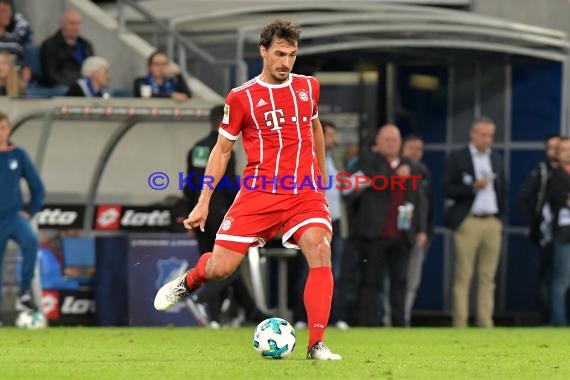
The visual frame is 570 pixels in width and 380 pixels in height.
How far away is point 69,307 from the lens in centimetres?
1911

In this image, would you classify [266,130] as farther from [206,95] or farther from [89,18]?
[89,18]

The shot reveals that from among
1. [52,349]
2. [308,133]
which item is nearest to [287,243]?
[308,133]

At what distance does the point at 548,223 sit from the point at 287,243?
9.25m

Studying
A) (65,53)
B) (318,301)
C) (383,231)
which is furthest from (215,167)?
(65,53)

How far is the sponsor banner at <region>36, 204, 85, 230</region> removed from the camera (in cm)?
1966

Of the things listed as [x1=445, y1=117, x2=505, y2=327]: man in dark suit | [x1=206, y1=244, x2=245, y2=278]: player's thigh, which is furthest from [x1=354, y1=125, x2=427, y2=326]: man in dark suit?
[x1=206, y1=244, x2=245, y2=278]: player's thigh

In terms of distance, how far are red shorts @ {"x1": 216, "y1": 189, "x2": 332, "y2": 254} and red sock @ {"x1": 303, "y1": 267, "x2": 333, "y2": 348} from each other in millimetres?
336

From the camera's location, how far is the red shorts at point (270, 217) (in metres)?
11.4

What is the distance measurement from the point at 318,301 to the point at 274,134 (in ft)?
3.89

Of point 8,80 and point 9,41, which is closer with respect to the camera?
point 8,80

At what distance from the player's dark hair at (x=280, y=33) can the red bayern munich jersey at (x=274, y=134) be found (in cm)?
36

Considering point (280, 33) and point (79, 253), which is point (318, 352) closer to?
point (280, 33)

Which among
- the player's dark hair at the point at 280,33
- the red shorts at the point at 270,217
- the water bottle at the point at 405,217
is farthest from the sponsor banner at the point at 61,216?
the player's dark hair at the point at 280,33

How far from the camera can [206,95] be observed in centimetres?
2058
